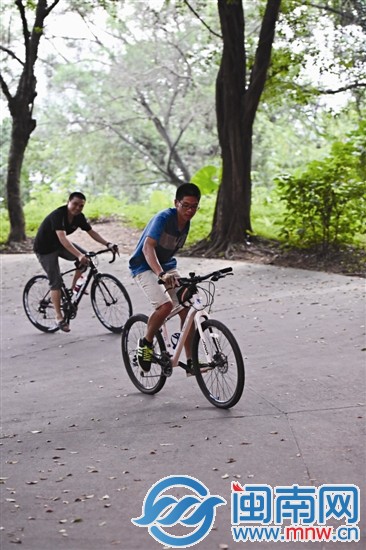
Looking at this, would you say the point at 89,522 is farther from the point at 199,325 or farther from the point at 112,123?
the point at 112,123

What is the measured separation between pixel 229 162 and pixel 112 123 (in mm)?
14857

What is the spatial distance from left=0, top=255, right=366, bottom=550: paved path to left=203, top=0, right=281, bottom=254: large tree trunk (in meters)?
5.50

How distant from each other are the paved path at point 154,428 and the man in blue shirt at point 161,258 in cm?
63

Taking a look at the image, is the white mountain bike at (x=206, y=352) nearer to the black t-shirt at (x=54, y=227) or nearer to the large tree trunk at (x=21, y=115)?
the black t-shirt at (x=54, y=227)

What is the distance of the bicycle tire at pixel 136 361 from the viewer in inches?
308

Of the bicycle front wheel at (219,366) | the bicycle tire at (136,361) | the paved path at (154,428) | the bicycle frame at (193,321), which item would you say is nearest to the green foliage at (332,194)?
the paved path at (154,428)

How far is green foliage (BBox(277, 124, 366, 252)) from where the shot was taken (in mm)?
15026

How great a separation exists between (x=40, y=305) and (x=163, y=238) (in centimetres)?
457

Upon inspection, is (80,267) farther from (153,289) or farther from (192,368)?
(192,368)

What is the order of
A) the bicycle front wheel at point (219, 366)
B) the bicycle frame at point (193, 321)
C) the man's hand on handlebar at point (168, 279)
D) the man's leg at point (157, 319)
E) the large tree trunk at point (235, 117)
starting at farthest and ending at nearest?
the large tree trunk at point (235, 117), the man's leg at point (157, 319), the bicycle frame at point (193, 321), the man's hand on handlebar at point (168, 279), the bicycle front wheel at point (219, 366)

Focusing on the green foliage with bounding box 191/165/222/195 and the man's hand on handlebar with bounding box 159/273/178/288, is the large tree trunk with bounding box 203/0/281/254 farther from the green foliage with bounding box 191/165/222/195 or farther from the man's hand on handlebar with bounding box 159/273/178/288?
the man's hand on handlebar with bounding box 159/273/178/288

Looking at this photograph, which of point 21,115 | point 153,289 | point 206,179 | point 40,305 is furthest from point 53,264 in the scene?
point 206,179

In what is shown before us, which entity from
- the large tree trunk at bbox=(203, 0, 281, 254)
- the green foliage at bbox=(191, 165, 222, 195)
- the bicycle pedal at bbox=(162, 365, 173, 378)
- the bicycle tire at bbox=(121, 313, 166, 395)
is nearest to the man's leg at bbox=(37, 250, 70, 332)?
the bicycle tire at bbox=(121, 313, 166, 395)

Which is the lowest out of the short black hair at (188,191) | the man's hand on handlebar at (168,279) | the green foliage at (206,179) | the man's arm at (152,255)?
the man's hand on handlebar at (168,279)
